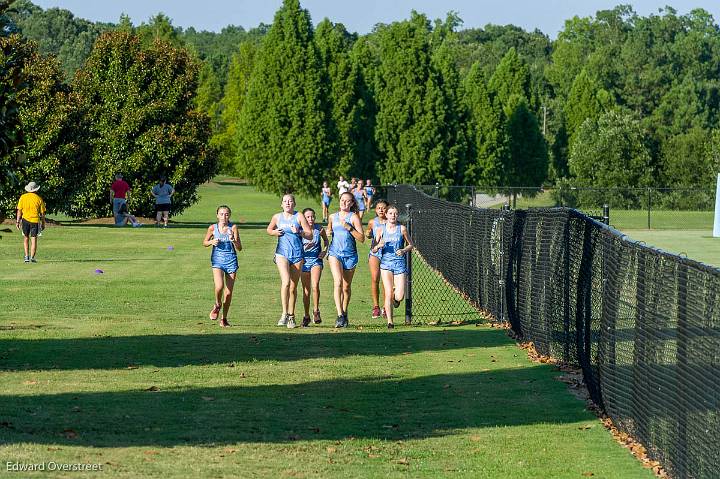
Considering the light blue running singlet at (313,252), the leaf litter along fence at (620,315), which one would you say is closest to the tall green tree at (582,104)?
the leaf litter along fence at (620,315)

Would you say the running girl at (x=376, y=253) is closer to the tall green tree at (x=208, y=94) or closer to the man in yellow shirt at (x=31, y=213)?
the man in yellow shirt at (x=31, y=213)

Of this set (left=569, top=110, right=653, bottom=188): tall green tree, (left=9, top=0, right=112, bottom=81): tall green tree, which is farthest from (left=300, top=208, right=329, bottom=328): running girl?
(left=9, top=0, right=112, bottom=81): tall green tree

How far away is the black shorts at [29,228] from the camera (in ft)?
94.6

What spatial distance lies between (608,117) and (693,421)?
71.4 meters

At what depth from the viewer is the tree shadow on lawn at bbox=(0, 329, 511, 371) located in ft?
47.5

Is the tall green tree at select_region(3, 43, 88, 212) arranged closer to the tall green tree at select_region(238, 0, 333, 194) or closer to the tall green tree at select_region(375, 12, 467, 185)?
the tall green tree at select_region(238, 0, 333, 194)

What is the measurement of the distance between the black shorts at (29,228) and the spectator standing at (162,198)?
1739 cm

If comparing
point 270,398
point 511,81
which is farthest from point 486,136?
point 270,398

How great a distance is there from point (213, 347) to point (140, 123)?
1358 inches

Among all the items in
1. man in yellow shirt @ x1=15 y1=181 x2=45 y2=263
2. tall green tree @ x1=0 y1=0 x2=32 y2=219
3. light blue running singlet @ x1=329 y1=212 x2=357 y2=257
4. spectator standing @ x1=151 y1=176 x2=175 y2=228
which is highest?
tall green tree @ x1=0 y1=0 x2=32 y2=219

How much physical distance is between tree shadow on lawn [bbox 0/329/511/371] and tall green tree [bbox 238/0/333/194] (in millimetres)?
51292

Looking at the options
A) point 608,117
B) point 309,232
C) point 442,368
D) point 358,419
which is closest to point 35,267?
point 309,232

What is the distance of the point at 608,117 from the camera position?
257 feet

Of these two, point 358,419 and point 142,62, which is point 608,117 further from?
point 358,419
